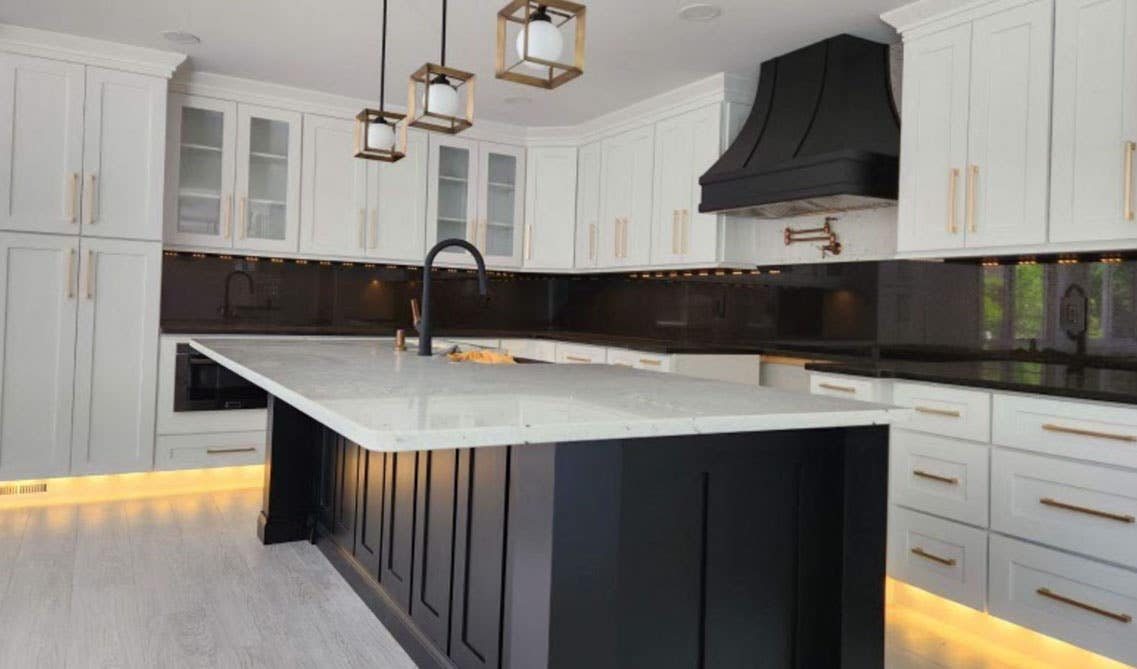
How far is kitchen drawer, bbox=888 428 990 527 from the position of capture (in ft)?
8.51

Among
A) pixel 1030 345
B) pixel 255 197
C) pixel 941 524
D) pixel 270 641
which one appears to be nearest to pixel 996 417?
pixel 941 524

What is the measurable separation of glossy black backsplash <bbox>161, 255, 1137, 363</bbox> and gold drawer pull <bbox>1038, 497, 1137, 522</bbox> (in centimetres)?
73

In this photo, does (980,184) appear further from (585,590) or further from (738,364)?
(585,590)

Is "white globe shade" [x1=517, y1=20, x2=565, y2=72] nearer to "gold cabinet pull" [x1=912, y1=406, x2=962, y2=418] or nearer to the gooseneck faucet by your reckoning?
the gooseneck faucet

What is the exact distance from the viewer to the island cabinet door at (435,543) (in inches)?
75.0

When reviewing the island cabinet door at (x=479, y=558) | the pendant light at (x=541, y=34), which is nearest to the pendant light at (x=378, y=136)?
the pendant light at (x=541, y=34)

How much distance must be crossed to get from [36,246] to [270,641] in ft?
8.69

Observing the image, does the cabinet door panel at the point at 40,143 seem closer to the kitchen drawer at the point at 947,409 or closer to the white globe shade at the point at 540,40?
the white globe shade at the point at 540,40

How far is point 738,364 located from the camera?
416cm

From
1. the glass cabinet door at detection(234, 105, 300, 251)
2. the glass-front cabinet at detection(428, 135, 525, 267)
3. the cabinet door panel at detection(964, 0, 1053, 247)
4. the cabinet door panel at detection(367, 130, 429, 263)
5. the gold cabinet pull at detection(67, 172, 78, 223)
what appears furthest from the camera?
the glass-front cabinet at detection(428, 135, 525, 267)

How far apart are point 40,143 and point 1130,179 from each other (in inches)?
181

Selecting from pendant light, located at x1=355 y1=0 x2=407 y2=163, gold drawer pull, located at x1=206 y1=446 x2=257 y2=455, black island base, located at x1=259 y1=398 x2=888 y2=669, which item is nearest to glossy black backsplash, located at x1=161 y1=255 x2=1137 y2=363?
gold drawer pull, located at x1=206 y1=446 x2=257 y2=455

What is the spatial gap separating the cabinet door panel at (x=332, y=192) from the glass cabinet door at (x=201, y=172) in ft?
1.42

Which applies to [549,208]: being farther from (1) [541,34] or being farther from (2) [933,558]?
(1) [541,34]
